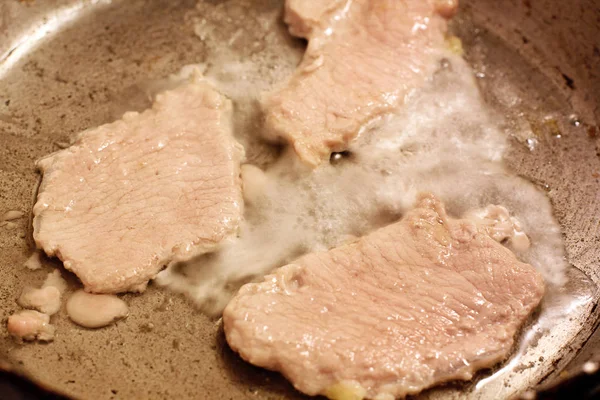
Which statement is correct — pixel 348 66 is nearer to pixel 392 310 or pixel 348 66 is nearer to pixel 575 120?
pixel 575 120

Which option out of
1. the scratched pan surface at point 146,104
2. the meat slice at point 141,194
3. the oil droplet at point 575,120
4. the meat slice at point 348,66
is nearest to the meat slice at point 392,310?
the scratched pan surface at point 146,104

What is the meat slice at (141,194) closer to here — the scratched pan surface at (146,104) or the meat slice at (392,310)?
the scratched pan surface at (146,104)

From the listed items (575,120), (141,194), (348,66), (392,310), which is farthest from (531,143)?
(141,194)

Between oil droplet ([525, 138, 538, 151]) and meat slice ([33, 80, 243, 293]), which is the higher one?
oil droplet ([525, 138, 538, 151])

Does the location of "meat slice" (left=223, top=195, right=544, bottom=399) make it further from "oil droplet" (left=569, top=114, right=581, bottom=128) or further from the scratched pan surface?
"oil droplet" (left=569, top=114, right=581, bottom=128)

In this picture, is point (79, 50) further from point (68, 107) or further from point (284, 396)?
point (284, 396)

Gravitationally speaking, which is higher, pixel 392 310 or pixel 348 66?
pixel 348 66

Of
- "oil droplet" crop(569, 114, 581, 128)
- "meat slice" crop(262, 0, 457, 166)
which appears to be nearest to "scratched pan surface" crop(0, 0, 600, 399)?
"oil droplet" crop(569, 114, 581, 128)
